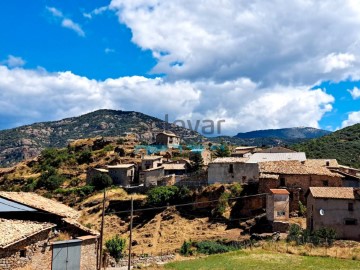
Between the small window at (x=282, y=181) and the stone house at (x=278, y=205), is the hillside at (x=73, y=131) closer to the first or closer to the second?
the small window at (x=282, y=181)

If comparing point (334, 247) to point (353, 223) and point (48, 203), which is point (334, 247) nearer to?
point (353, 223)

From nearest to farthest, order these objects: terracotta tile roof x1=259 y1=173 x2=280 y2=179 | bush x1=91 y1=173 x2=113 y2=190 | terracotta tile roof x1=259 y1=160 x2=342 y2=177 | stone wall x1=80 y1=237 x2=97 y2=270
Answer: stone wall x1=80 y1=237 x2=97 y2=270 < terracotta tile roof x1=259 y1=160 x2=342 y2=177 < terracotta tile roof x1=259 y1=173 x2=280 y2=179 < bush x1=91 y1=173 x2=113 y2=190

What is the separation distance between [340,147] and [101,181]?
173ft

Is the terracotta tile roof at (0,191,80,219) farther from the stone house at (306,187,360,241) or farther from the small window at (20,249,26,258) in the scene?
the stone house at (306,187,360,241)

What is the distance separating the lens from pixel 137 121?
185 metres

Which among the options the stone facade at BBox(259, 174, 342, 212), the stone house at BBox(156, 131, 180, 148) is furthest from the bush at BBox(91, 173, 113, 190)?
the stone facade at BBox(259, 174, 342, 212)

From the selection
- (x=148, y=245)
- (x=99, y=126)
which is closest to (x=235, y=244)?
(x=148, y=245)

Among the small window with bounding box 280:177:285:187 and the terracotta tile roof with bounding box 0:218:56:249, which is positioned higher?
the small window with bounding box 280:177:285:187

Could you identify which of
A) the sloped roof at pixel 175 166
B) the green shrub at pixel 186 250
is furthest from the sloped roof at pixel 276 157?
the green shrub at pixel 186 250

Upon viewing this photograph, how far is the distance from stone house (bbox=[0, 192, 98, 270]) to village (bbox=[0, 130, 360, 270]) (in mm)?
49

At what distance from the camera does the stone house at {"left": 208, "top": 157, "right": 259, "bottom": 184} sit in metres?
53.2

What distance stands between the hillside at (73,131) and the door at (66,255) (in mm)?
124423

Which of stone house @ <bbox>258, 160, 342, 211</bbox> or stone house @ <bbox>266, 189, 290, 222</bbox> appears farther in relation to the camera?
stone house @ <bbox>258, 160, 342, 211</bbox>

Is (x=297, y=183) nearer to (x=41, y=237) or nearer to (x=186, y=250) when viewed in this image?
(x=186, y=250)
